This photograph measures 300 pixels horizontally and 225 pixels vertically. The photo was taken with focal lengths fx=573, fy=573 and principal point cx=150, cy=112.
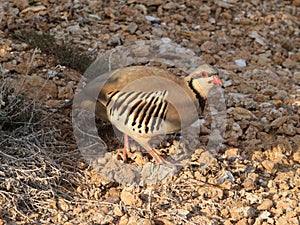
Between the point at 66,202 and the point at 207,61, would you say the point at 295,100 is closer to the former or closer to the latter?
the point at 207,61

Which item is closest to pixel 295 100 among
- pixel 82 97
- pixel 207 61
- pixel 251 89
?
pixel 251 89

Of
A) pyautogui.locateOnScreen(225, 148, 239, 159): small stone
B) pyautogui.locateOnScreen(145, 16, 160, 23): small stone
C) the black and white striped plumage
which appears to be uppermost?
the black and white striped plumage

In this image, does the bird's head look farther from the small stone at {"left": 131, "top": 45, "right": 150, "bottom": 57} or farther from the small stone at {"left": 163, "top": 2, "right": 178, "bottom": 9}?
the small stone at {"left": 163, "top": 2, "right": 178, "bottom": 9}

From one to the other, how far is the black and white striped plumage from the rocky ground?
0.40 m

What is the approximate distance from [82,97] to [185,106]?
76 cm

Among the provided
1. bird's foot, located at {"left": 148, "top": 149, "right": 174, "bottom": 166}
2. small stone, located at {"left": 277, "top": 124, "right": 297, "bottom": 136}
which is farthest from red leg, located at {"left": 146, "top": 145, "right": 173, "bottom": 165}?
small stone, located at {"left": 277, "top": 124, "right": 297, "bottom": 136}

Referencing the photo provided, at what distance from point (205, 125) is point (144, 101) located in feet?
3.56

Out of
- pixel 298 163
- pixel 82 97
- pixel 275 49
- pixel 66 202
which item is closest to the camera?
pixel 66 202

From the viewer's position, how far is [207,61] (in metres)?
5.55

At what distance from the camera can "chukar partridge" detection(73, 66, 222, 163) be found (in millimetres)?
3719

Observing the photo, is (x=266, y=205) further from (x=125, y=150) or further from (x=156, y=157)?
(x=125, y=150)

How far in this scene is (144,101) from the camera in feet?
12.2

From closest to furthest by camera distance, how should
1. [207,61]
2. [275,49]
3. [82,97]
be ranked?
1. [82,97]
2. [207,61]
3. [275,49]

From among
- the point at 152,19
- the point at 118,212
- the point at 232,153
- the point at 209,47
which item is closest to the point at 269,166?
the point at 232,153
